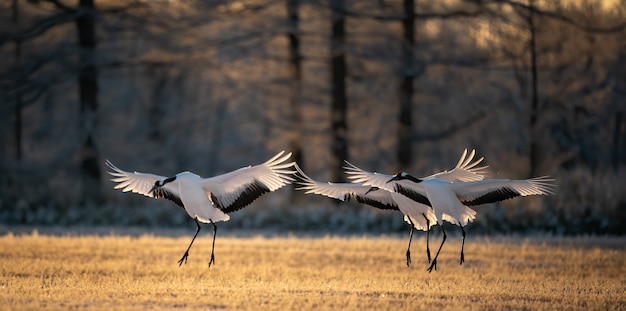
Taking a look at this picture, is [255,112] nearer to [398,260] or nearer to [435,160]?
[435,160]

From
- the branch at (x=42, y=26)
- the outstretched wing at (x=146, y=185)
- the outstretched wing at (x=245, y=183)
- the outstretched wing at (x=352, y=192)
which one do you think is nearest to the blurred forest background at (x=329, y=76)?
the branch at (x=42, y=26)

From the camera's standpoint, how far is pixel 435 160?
3030 cm

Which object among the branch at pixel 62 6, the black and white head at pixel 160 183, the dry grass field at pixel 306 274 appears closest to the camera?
the dry grass field at pixel 306 274

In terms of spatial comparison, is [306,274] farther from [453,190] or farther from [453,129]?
[453,129]

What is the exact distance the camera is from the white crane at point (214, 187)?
40.8 ft

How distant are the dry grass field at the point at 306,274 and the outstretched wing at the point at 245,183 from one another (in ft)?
3.51

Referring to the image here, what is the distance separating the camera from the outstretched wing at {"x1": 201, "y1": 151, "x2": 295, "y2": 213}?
40.6 feet

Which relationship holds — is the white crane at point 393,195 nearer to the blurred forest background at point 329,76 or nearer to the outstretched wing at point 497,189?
the outstretched wing at point 497,189

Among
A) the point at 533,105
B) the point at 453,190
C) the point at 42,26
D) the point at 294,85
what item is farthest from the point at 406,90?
the point at 453,190

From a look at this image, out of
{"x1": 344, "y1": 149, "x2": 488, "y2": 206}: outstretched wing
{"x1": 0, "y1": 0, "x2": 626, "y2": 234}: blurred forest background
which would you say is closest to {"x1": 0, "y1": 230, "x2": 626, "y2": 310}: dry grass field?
{"x1": 344, "y1": 149, "x2": 488, "y2": 206}: outstretched wing

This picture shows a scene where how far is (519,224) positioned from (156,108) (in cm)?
1993

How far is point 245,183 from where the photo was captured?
1261 cm

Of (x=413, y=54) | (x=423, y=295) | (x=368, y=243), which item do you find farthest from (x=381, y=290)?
(x=413, y=54)

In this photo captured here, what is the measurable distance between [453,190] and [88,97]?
15.2 m
